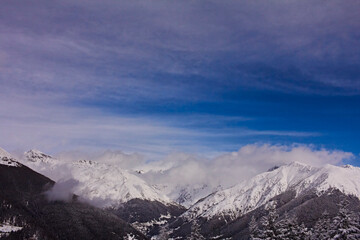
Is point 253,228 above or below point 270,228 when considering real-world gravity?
below

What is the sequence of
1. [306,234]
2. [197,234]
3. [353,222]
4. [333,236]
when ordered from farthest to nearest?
1. [197,234]
2. [306,234]
3. [333,236]
4. [353,222]

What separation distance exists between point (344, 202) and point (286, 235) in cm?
1058

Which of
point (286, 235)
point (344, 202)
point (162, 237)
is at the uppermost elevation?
point (344, 202)

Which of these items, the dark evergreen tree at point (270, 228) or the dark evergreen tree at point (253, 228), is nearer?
the dark evergreen tree at point (270, 228)

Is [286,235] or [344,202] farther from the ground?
[344,202]

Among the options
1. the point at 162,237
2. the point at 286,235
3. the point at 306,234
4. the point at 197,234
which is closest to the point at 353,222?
the point at 286,235

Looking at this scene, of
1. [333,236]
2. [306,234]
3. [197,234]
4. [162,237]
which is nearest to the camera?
[333,236]

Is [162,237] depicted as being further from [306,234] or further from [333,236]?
[333,236]

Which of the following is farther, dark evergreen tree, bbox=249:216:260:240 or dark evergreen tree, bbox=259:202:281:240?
dark evergreen tree, bbox=249:216:260:240

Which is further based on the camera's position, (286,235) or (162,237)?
(162,237)

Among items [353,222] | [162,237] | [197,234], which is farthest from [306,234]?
[162,237]

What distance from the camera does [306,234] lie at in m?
57.2

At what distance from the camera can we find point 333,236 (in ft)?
157

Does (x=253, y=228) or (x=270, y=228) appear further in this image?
(x=253, y=228)
